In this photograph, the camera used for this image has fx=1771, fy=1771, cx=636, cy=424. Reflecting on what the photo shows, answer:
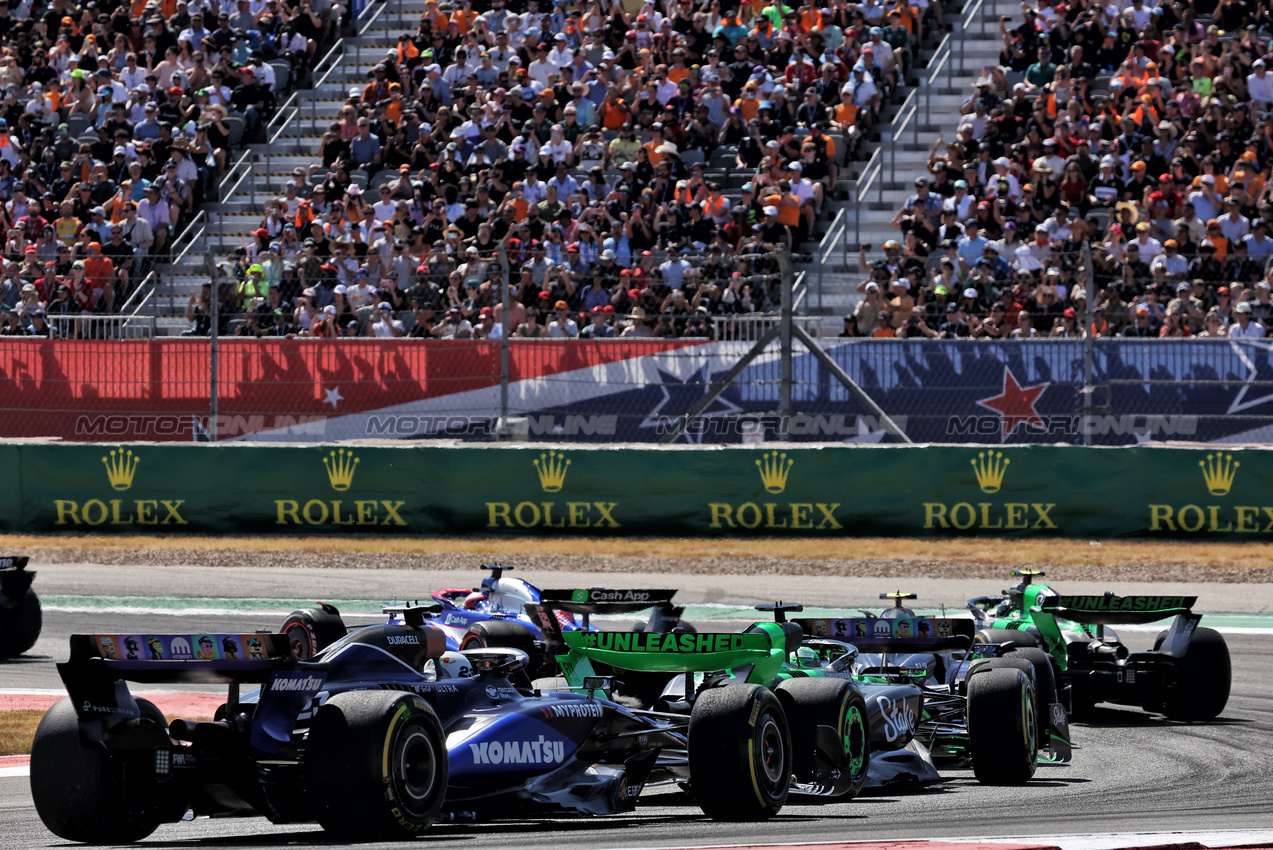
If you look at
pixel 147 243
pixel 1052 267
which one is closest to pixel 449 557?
pixel 1052 267

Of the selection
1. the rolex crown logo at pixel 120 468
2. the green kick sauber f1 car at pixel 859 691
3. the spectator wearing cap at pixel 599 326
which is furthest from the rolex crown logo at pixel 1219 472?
the rolex crown logo at pixel 120 468

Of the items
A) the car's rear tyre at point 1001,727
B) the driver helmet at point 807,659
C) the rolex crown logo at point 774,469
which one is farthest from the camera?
the rolex crown logo at point 774,469

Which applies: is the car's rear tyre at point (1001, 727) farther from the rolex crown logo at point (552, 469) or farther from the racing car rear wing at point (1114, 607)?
the rolex crown logo at point (552, 469)

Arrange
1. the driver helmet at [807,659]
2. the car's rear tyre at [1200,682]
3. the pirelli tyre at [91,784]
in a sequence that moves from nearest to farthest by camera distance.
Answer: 1. the pirelli tyre at [91,784]
2. the driver helmet at [807,659]
3. the car's rear tyre at [1200,682]

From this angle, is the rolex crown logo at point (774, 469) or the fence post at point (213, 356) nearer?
the rolex crown logo at point (774, 469)

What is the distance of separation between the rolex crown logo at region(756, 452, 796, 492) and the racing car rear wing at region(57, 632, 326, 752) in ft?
34.9

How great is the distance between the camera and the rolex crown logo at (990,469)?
16.5 meters

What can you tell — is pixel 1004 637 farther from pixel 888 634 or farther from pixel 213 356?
pixel 213 356

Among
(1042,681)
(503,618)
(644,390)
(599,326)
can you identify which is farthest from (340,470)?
(1042,681)

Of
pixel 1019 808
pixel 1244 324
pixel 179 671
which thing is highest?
pixel 1244 324

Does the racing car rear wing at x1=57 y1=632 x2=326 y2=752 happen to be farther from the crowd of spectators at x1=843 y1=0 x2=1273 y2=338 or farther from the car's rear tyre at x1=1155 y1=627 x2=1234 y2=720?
the crowd of spectators at x1=843 y1=0 x2=1273 y2=338

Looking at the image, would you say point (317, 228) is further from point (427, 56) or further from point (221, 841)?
point (221, 841)

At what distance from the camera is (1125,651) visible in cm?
1067

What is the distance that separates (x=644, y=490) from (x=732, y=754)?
416 inches
